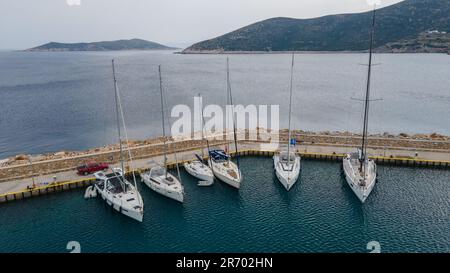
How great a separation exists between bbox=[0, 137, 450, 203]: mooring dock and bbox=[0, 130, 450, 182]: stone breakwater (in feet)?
3.23

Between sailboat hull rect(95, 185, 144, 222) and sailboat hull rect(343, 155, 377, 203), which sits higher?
sailboat hull rect(343, 155, 377, 203)

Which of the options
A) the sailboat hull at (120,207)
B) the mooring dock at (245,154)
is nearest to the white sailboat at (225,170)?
the mooring dock at (245,154)

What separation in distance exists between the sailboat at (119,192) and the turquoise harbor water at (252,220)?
979 mm

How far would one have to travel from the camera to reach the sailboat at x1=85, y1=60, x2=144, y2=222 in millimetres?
34438

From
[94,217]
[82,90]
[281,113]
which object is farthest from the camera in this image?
[82,90]

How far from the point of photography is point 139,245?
100 feet

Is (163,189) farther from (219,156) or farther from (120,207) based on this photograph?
(219,156)

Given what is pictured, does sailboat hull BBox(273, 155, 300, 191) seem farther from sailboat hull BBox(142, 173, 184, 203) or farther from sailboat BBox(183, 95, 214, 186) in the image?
sailboat hull BBox(142, 173, 184, 203)

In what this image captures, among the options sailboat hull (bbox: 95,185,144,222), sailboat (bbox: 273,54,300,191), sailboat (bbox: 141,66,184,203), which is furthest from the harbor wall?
sailboat (bbox: 273,54,300,191)
